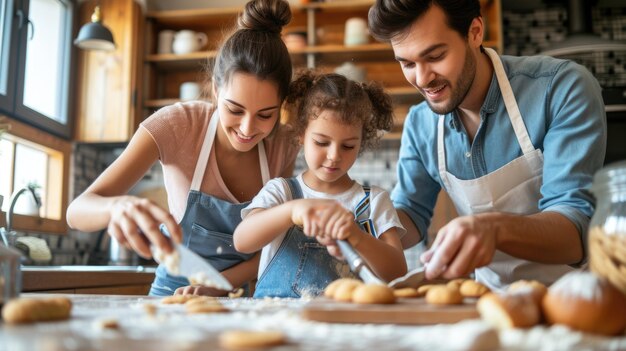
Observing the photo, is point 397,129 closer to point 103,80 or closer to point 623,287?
point 103,80

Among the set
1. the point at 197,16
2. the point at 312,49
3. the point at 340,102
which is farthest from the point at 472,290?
the point at 197,16

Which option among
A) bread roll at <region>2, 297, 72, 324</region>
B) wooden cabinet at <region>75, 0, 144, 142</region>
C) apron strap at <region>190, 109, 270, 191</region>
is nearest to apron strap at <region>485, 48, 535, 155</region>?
apron strap at <region>190, 109, 270, 191</region>

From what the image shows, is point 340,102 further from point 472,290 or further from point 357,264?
point 472,290

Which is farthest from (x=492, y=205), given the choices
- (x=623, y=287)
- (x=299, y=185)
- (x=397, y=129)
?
(x=397, y=129)

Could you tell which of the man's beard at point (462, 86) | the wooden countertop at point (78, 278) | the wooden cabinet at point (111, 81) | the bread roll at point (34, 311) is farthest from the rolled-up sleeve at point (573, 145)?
the wooden cabinet at point (111, 81)

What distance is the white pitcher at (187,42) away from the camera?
366 cm

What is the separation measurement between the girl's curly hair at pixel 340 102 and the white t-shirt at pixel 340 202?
15cm

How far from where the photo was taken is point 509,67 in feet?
5.37

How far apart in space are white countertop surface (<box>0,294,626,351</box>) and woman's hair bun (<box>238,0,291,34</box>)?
0.96 meters

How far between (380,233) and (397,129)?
7.35 ft

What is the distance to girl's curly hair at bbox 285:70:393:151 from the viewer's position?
147 centimetres

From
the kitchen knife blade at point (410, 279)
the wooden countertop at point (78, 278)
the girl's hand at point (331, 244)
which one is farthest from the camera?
the wooden countertop at point (78, 278)

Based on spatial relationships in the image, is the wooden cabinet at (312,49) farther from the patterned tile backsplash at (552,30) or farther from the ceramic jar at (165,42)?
the patterned tile backsplash at (552,30)

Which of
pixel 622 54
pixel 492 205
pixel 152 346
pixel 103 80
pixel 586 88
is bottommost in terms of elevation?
pixel 152 346
